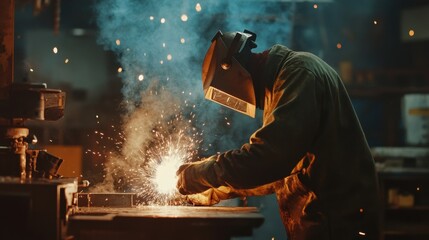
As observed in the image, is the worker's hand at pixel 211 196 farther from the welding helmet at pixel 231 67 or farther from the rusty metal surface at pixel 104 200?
the welding helmet at pixel 231 67

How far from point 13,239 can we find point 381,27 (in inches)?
382

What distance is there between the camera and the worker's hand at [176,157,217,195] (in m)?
3.33

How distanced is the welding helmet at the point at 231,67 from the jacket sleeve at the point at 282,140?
0.50 metres

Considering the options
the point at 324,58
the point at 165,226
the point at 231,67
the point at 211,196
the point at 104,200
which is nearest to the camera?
the point at 165,226

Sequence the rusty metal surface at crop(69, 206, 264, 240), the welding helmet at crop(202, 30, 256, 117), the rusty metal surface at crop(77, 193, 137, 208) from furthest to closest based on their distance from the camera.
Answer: the rusty metal surface at crop(77, 193, 137, 208), the welding helmet at crop(202, 30, 256, 117), the rusty metal surface at crop(69, 206, 264, 240)

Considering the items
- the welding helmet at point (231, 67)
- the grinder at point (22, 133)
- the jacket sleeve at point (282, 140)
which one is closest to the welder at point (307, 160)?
the jacket sleeve at point (282, 140)

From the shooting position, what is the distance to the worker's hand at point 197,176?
3.33 meters

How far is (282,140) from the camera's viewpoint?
3.05m

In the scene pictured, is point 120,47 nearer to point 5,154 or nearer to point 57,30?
point 5,154

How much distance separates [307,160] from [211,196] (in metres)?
0.95

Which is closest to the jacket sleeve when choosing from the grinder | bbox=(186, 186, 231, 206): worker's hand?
bbox=(186, 186, 231, 206): worker's hand

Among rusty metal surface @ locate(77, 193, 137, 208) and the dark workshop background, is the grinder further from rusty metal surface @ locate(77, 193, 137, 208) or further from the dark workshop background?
the dark workshop background

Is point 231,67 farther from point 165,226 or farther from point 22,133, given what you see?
point 22,133

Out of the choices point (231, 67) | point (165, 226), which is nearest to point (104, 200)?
point (165, 226)
